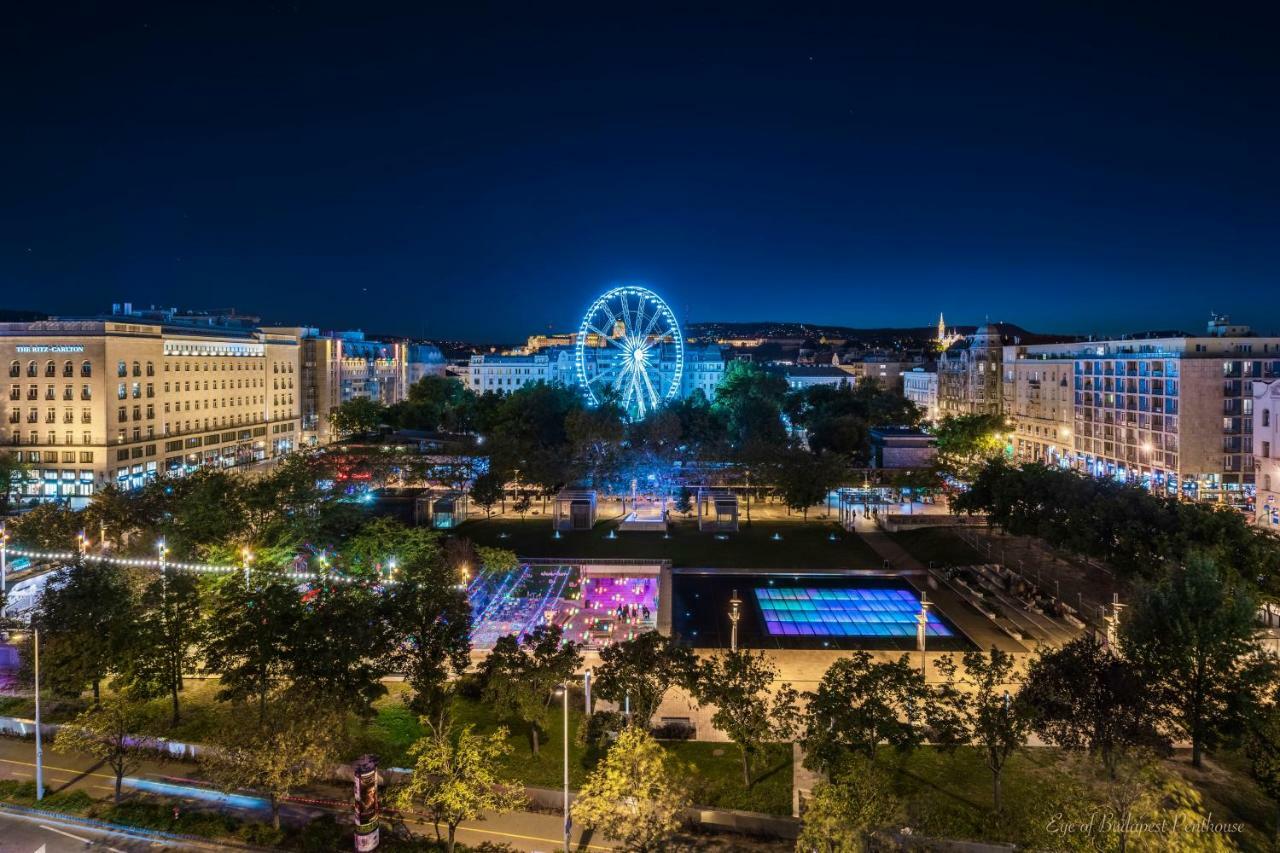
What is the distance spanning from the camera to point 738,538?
142 feet

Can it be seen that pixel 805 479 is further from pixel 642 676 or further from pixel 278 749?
pixel 278 749

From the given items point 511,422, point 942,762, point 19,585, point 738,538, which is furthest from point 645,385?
point 942,762

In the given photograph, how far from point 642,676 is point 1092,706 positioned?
962 centimetres

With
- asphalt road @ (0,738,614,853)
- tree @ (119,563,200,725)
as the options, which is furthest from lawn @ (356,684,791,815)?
tree @ (119,563,200,725)

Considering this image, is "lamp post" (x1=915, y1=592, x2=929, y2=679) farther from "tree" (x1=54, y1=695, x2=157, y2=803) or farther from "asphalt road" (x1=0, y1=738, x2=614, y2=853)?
"tree" (x1=54, y1=695, x2=157, y2=803)

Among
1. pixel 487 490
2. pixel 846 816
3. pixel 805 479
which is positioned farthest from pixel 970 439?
pixel 846 816

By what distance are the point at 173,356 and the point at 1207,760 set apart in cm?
7374

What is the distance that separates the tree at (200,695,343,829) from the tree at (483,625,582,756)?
384 cm

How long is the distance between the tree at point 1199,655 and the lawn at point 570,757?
8665 millimetres

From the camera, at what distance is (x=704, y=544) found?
4200 cm

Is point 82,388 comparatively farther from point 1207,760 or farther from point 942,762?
point 1207,760

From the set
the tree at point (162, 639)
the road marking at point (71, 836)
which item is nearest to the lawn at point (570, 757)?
the tree at point (162, 639)

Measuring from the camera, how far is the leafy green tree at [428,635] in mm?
18422

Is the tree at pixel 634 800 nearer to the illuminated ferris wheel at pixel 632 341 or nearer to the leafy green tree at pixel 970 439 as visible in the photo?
the illuminated ferris wheel at pixel 632 341
